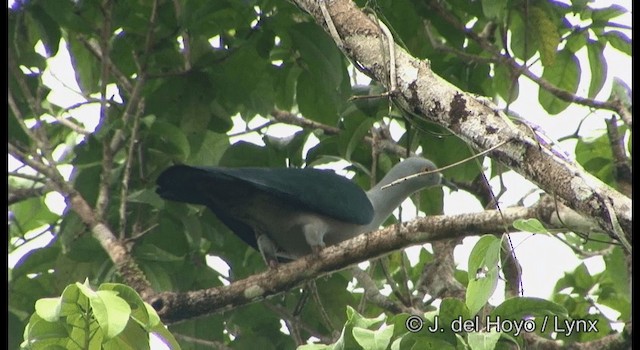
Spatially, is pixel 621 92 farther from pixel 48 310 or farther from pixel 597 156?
pixel 48 310

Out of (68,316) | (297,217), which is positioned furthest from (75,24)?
(68,316)

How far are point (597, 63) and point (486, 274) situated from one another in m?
2.30

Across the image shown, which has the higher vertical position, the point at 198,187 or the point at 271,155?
the point at 271,155

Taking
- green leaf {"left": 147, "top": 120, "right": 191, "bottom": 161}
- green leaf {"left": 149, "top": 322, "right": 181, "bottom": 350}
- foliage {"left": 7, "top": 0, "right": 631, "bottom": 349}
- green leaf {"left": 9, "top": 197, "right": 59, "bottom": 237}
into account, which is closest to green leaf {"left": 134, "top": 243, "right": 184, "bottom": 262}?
foliage {"left": 7, "top": 0, "right": 631, "bottom": 349}

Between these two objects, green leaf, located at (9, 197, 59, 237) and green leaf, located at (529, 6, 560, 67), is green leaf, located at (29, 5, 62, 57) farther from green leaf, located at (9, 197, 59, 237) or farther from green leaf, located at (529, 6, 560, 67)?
green leaf, located at (529, 6, 560, 67)

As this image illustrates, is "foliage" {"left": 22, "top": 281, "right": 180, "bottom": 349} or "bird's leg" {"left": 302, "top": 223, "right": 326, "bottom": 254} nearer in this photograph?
"foliage" {"left": 22, "top": 281, "right": 180, "bottom": 349}

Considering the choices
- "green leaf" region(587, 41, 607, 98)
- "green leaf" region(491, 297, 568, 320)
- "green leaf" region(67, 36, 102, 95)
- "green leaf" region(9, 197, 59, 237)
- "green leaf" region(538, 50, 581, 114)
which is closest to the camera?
"green leaf" region(491, 297, 568, 320)

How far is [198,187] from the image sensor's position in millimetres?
4414

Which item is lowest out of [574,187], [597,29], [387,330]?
[387,330]

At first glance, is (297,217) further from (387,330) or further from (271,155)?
(387,330)

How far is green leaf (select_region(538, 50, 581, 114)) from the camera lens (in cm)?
461

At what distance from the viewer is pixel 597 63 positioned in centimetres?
450

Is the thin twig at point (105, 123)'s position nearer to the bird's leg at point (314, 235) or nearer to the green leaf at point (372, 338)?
the bird's leg at point (314, 235)

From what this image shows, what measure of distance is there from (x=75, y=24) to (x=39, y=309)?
234cm
